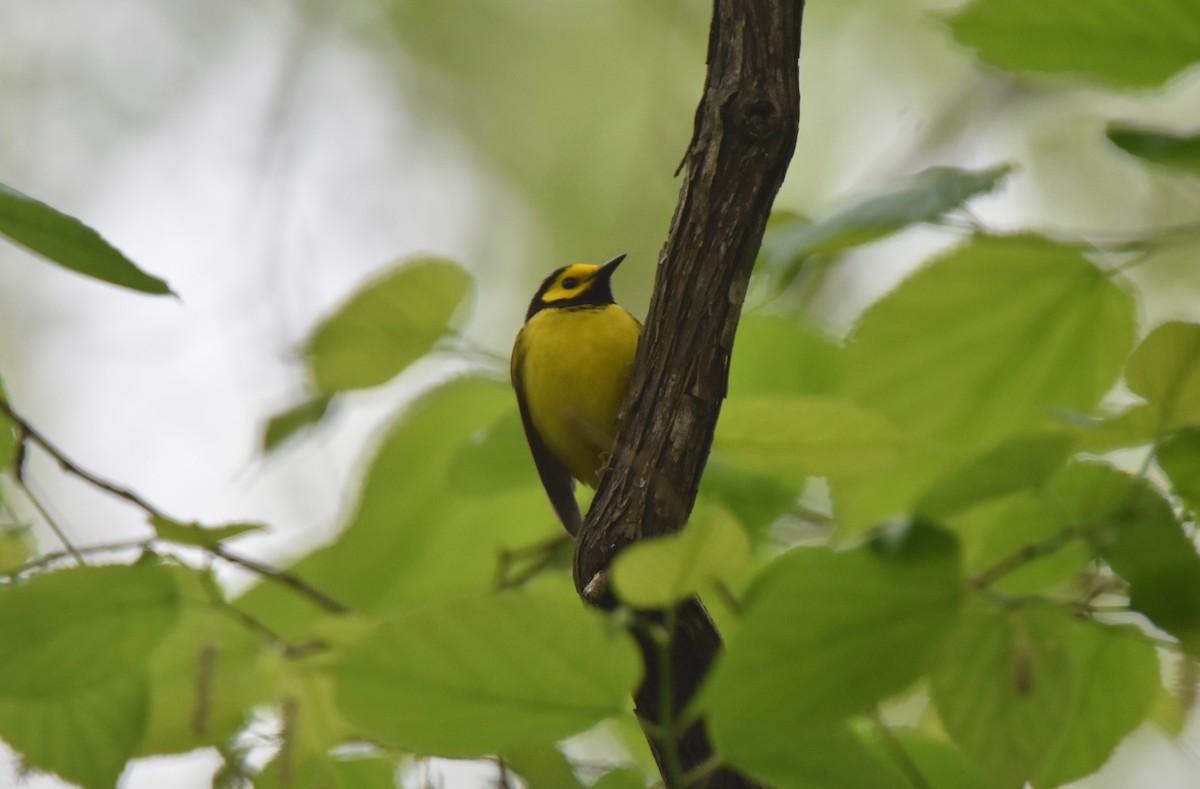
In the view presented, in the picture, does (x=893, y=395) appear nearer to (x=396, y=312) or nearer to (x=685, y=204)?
(x=685, y=204)

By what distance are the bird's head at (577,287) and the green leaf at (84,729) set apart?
2.31m

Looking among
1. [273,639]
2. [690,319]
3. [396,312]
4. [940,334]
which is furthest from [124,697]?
[940,334]

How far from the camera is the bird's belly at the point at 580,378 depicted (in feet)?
9.68

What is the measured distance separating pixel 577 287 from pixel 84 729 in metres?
2.62

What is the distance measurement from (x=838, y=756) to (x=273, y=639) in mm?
1049

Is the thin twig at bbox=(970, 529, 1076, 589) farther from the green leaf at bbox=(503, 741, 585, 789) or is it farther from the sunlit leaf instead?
the sunlit leaf

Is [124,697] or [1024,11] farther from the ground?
[1024,11]

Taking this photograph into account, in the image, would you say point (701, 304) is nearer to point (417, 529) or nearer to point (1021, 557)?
point (1021, 557)

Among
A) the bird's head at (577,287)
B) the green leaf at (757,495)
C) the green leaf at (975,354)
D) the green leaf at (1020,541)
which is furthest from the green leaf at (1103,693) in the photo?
the bird's head at (577,287)

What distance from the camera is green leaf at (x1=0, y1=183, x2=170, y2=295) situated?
1.32 metres

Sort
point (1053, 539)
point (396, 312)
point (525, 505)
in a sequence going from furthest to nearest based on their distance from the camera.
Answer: point (525, 505) → point (396, 312) → point (1053, 539)

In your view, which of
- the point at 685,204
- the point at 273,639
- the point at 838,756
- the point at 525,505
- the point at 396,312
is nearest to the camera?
the point at 838,756

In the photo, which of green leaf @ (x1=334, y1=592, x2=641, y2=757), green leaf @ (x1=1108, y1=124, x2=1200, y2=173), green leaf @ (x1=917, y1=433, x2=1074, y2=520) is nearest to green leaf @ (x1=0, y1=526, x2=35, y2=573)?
green leaf @ (x1=334, y1=592, x2=641, y2=757)

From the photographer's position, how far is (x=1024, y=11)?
1.54m
